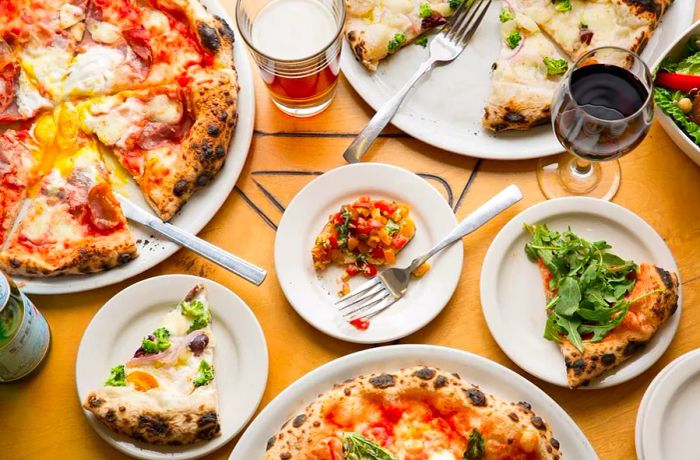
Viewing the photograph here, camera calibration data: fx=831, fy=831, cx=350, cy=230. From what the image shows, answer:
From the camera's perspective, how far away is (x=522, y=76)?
354 cm

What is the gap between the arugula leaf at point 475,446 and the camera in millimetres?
2939

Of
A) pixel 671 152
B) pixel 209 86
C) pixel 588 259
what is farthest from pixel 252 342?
pixel 671 152

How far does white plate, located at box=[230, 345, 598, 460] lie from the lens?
10.2 feet

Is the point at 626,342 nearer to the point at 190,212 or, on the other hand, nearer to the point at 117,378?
the point at 190,212

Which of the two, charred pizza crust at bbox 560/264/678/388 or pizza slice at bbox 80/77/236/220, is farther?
pizza slice at bbox 80/77/236/220

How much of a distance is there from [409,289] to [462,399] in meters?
0.54

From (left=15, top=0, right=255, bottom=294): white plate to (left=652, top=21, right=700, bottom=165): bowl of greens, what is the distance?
5.55 ft

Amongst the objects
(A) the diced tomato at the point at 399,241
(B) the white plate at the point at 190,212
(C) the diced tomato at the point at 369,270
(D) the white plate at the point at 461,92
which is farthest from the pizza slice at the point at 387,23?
(C) the diced tomato at the point at 369,270

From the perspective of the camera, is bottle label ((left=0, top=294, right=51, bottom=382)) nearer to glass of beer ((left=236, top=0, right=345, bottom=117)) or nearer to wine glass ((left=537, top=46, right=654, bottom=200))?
glass of beer ((left=236, top=0, right=345, bottom=117))

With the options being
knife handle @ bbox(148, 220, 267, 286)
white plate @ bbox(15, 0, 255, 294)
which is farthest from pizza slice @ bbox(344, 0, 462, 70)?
knife handle @ bbox(148, 220, 267, 286)

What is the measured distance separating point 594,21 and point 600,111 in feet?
Result: 2.31

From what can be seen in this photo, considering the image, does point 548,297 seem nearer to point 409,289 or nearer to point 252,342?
point 409,289

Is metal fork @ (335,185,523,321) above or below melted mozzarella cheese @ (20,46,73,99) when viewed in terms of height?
below

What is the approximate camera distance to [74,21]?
147 inches
